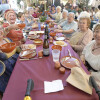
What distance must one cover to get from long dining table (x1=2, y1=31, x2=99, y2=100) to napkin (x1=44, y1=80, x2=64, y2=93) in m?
0.02

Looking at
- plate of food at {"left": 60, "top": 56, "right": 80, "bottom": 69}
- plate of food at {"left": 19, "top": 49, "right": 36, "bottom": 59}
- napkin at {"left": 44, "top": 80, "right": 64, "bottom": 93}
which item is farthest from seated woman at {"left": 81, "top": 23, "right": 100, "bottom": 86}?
plate of food at {"left": 19, "top": 49, "right": 36, "bottom": 59}

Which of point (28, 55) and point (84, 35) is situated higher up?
point (84, 35)

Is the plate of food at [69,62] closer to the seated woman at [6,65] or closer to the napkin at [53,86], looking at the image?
the napkin at [53,86]

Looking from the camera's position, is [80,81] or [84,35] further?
[84,35]

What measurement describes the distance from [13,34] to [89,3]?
7707 mm

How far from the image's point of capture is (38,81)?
0.83 meters

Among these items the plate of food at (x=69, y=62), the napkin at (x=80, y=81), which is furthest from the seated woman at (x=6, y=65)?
the napkin at (x=80, y=81)

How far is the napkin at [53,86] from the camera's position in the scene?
2.39 feet

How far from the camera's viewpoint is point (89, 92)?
673 millimetres

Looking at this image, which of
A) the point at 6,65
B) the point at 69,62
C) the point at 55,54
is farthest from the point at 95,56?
the point at 6,65

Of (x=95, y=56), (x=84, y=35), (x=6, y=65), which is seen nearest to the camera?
(x=95, y=56)

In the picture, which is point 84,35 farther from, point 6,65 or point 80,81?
point 6,65

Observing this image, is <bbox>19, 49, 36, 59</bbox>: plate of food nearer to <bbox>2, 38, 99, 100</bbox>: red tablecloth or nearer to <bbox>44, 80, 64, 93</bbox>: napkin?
<bbox>2, 38, 99, 100</bbox>: red tablecloth

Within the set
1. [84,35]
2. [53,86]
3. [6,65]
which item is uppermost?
[84,35]
